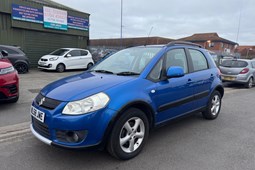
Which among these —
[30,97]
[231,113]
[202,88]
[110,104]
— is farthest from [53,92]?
[231,113]

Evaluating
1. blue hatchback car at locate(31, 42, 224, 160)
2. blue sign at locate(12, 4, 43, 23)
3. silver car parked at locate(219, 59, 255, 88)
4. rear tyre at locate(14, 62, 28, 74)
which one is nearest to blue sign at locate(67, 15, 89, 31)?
blue sign at locate(12, 4, 43, 23)

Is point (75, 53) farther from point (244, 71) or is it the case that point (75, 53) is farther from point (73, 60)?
point (244, 71)

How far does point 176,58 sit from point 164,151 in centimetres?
166

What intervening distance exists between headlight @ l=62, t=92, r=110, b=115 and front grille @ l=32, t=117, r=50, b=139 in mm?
397

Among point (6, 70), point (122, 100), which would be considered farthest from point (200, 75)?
point (6, 70)

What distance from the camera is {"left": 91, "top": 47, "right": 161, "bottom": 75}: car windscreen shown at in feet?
11.8

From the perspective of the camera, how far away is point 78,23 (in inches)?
670

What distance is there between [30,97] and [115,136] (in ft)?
15.4

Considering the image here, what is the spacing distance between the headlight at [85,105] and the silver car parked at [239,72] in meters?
9.64

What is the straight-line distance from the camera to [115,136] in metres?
2.81

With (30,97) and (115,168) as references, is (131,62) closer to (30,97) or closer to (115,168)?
(115,168)

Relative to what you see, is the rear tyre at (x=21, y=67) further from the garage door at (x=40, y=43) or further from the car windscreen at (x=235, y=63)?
the car windscreen at (x=235, y=63)

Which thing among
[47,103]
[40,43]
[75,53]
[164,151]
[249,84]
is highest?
[40,43]

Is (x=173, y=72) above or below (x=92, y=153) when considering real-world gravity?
above
